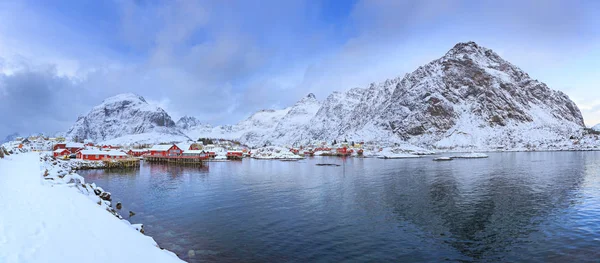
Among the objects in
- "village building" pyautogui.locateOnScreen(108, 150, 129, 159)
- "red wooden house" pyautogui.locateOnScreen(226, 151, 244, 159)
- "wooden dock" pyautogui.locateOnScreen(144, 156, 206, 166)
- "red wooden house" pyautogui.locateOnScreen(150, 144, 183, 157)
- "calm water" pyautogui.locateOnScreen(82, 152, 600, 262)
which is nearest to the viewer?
"calm water" pyautogui.locateOnScreen(82, 152, 600, 262)

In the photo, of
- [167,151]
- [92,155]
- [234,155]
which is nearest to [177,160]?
[167,151]

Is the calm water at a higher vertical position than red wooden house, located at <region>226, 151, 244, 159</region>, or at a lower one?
lower

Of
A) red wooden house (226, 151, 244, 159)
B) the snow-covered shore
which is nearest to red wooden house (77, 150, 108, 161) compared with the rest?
red wooden house (226, 151, 244, 159)

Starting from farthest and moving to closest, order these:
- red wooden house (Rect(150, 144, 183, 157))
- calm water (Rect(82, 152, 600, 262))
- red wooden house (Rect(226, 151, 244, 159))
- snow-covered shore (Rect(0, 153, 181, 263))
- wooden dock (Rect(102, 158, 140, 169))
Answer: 1. red wooden house (Rect(226, 151, 244, 159))
2. red wooden house (Rect(150, 144, 183, 157))
3. wooden dock (Rect(102, 158, 140, 169))
4. calm water (Rect(82, 152, 600, 262))
5. snow-covered shore (Rect(0, 153, 181, 263))

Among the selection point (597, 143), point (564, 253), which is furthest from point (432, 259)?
point (597, 143)

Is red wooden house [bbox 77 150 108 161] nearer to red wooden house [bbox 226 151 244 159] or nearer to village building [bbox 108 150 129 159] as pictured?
village building [bbox 108 150 129 159]

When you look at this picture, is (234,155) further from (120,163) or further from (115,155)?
(120,163)

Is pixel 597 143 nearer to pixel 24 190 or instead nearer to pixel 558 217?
pixel 558 217

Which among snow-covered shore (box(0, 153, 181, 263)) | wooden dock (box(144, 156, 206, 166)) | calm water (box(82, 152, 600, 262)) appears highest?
snow-covered shore (box(0, 153, 181, 263))

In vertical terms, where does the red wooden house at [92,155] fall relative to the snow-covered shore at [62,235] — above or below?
above

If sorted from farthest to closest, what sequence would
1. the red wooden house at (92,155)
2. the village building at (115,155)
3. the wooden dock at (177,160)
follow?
the wooden dock at (177,160) → the village building at (115,155) → the red wooden house at (92,155)

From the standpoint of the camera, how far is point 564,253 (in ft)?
59.1

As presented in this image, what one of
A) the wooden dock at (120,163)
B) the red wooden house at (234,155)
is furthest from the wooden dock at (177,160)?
the red wooden house at (234,155)

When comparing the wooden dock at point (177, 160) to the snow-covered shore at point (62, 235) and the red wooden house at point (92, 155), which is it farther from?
the snow-covered shore at point (62, 235)
